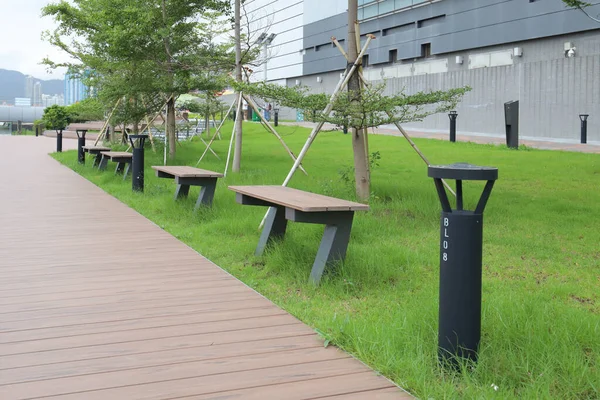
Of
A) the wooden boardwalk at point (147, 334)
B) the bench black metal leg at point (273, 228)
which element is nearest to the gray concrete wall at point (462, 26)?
the bench black metal leg at point (273, 228)

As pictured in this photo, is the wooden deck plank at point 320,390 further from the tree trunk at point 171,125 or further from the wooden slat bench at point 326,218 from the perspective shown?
the tree trunk at point 171,125

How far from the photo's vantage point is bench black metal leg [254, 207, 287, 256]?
682cm

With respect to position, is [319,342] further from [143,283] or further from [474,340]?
[143,283]

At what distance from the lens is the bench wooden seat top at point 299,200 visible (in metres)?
5.42

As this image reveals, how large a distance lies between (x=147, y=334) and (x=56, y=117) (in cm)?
4965

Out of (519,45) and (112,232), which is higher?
(519,45)

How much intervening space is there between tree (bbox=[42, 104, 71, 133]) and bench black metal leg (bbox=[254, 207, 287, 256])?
153 ft

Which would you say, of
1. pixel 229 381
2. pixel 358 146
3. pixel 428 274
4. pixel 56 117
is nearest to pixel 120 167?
pixel 358 146

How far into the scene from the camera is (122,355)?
4.01 m

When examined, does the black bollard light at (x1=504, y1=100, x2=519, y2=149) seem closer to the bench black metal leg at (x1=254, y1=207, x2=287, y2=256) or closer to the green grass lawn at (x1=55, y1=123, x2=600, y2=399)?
the green grass lawn at (x1=55, y1=123, x2=600, y2=399)

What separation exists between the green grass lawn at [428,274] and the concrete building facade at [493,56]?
26.3 ft

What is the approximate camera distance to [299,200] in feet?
19.6

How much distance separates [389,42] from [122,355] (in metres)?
36.8

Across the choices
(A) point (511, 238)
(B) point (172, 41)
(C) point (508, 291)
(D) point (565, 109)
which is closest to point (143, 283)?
(C) point (508, 291)
